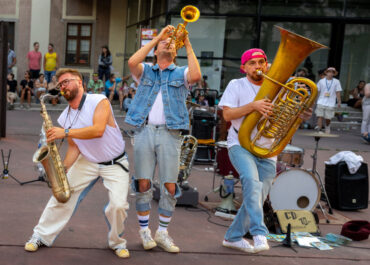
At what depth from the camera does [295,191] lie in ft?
21.2

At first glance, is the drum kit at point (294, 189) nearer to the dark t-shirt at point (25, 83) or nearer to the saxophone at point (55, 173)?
the saxophone at point (55, 173)

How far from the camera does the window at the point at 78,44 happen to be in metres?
23.6

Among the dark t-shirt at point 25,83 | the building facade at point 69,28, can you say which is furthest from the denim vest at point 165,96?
the building facade at point 69,28

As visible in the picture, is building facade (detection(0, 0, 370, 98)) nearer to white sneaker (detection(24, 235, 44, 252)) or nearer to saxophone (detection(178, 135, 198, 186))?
saxophone (detection(178, 135, 198, 186))

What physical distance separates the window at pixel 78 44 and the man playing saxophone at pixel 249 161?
19571mm

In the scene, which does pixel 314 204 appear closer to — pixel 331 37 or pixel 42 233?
pixel 42 233

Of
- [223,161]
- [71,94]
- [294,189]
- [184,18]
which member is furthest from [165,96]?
[223,161]

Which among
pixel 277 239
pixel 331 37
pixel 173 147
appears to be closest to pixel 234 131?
pixel 173 147

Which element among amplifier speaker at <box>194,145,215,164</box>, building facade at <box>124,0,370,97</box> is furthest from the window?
amplifier speaker at <box>194,145,215,164</box>

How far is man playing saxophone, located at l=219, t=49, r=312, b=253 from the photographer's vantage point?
468 centimetres

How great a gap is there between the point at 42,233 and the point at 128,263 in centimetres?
78

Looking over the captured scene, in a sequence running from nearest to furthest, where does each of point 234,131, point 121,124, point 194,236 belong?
point 234,131, point 194,236, point 121,124

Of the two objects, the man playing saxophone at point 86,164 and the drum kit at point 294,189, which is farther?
the drum kit at point 294,189

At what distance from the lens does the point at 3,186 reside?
23.1 feet
